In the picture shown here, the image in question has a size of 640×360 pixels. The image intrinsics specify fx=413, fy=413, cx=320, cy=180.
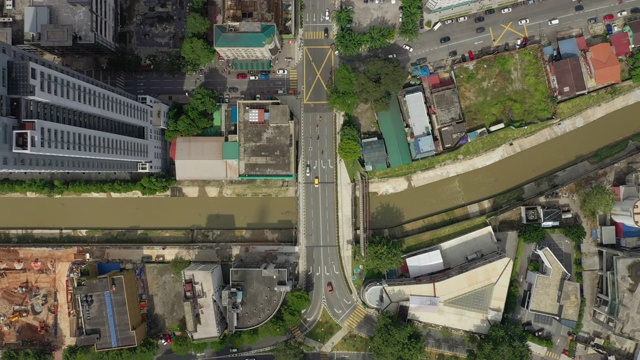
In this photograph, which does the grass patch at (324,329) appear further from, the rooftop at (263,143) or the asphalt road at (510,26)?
the asphalt road at (510,26)

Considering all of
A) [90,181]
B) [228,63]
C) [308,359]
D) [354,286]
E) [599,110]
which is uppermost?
[228,63]

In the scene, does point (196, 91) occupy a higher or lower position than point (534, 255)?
higher

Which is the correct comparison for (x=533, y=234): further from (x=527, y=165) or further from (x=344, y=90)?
(x=344, y=90)

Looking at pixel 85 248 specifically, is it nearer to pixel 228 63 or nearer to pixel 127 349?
pixel 127 349

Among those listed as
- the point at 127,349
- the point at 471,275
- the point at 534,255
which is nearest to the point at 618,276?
the point at 534,255

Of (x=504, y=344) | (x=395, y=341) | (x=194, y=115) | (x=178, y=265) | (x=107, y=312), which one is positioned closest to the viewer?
(x=504, y=344)

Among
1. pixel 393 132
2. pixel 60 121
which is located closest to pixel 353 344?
pixel 393 132

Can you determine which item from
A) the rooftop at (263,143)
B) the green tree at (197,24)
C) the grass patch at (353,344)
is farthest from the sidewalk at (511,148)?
the green tree at (197,24)
